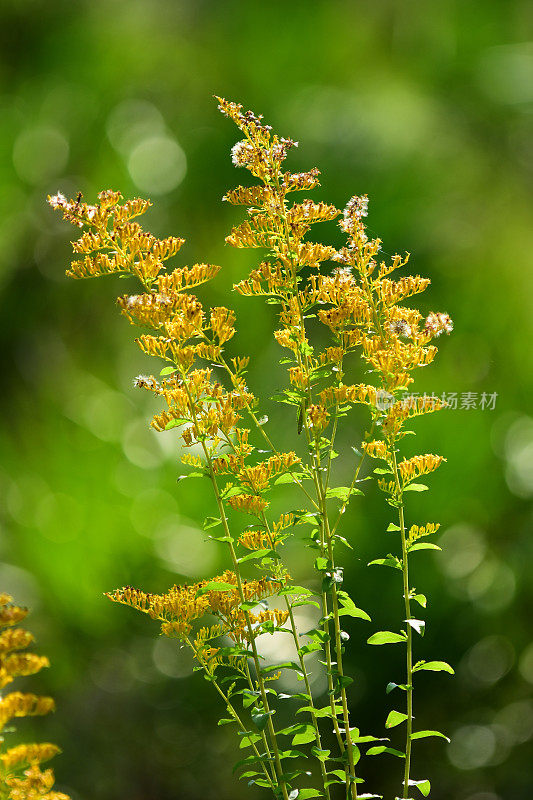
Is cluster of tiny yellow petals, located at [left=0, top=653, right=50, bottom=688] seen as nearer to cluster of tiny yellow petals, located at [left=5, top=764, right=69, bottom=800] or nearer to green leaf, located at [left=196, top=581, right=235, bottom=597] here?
cluster of tiny yellow petals, located at [left=5, top=764, right=69, bottom=800]

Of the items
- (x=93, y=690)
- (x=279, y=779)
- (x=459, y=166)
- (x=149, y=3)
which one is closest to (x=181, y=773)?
(x=93, y=690)

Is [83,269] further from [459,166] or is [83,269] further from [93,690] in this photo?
[459,166]

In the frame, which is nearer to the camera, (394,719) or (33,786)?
(33,786)

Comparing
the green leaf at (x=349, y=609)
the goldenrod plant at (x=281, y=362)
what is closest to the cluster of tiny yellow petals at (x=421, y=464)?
the goldenrod plant at (x=281, y=362)

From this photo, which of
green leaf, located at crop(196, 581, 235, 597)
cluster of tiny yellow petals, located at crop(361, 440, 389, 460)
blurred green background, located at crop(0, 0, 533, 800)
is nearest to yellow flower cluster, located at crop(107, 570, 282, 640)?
green leaf, located at crop(196, 581, 235, 597)

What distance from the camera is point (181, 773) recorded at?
4.57 feet

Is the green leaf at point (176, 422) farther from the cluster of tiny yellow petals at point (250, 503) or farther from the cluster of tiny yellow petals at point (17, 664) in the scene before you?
the cluster of tiny yellow petals at point (17, 664)

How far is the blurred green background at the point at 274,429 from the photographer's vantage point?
1350mm

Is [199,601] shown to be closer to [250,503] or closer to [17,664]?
[250,503]

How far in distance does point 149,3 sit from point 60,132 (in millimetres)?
1254

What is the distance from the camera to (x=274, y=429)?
4.58ft

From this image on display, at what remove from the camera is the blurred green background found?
1.35m

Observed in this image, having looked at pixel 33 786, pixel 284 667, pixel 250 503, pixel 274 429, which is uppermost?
pixel 274 429

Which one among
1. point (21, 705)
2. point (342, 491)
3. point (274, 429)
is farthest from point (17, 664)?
point (274, 429)
